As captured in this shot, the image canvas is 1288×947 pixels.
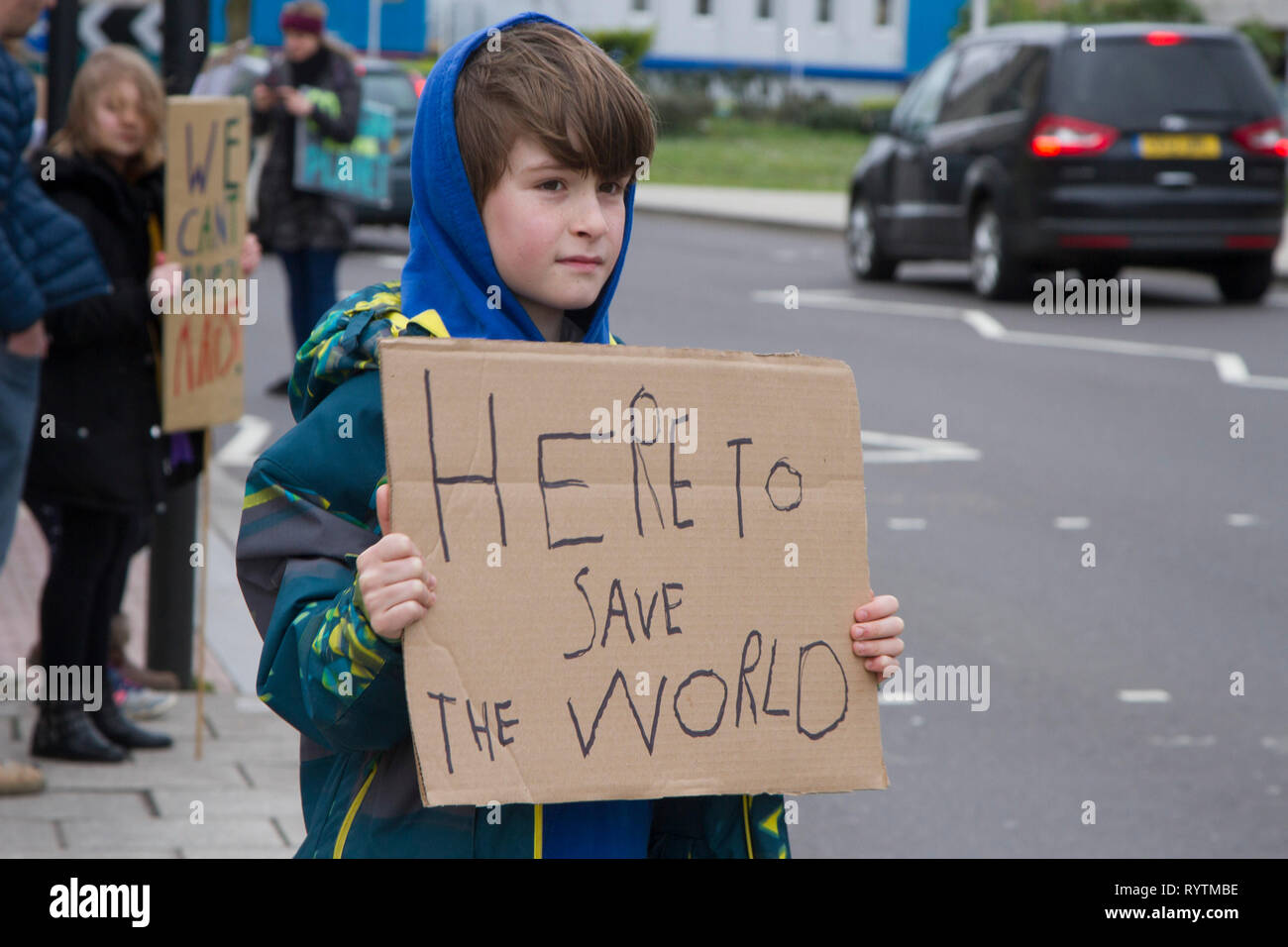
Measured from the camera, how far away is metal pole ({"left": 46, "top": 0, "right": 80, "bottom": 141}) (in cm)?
599

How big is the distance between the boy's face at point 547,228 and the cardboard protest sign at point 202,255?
2.77m

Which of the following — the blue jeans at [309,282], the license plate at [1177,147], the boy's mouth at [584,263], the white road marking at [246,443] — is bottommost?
the white road marking at [246,443]

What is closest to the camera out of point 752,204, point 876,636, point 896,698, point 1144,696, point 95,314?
point 876,636

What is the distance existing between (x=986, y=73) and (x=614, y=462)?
1380 centimetres

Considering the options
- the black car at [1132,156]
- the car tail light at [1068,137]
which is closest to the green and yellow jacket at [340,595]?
the black car at [1132,156]

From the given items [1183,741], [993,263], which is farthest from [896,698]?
[993,263]

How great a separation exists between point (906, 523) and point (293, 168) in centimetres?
385

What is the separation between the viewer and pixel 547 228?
2082mm

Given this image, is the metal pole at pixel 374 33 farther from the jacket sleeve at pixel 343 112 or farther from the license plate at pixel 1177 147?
the jacket sleeve at pixel 343 112

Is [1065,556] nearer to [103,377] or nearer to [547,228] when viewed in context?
[103,377]

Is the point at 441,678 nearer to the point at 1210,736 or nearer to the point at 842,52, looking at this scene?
the point at 1210,736

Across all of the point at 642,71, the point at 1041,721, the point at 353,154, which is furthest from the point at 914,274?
the point at 642,71

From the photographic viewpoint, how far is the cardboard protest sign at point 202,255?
470cm

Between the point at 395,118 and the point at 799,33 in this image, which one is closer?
the point at 395,118
